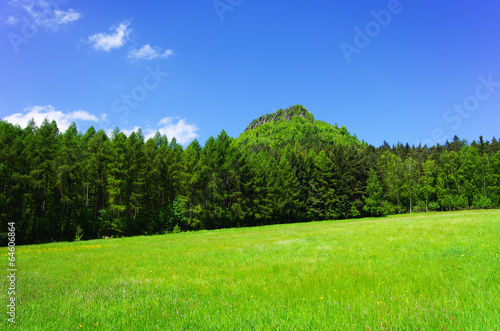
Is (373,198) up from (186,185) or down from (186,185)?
down

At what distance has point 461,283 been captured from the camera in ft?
19.5

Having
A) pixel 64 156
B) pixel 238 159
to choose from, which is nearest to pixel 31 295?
pixel 64 156

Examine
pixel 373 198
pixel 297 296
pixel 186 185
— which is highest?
pixel 186 185

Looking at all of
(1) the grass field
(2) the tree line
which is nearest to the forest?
(2) the tree line

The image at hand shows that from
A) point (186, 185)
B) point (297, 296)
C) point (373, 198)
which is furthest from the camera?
point (373, 198)

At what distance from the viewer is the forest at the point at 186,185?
39531mm

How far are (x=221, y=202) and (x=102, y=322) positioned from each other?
156 ft

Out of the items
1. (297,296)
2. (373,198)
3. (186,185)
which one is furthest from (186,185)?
(373,198)

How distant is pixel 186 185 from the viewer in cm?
5228

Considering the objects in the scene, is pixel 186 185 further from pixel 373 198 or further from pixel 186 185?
pixel 373 198

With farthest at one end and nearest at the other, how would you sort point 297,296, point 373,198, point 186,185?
point 373,198 < point 186,185 < point 297,296

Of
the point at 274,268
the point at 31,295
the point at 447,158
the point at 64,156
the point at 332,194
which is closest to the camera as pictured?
the point at 31,295

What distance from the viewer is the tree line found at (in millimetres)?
39531

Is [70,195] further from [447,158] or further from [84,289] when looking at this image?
[447,158]
